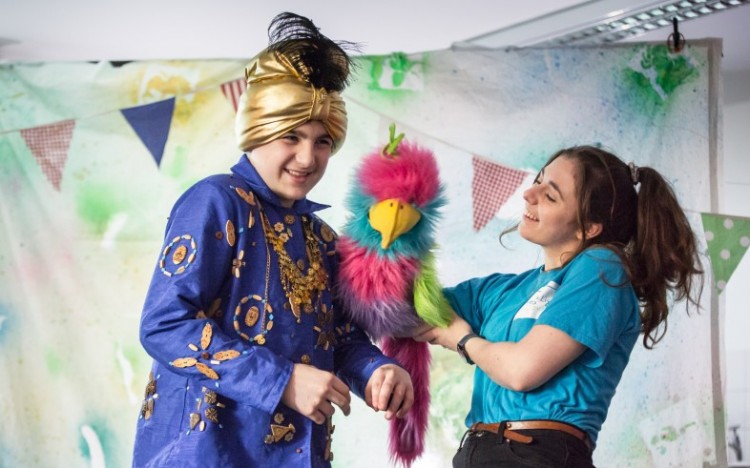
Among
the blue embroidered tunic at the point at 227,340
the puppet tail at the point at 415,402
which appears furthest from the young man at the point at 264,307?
the puppet tail at the point at 415,402

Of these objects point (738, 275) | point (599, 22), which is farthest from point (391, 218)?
point (738, 275)

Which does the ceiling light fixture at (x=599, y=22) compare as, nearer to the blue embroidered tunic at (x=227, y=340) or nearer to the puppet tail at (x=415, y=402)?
the puppet tail at (x=415, y=402)

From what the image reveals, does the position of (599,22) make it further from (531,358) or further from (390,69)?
(531,358)

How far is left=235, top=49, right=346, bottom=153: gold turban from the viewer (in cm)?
157

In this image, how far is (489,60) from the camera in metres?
3.10

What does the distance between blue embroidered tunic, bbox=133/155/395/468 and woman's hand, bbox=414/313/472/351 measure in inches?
7.6

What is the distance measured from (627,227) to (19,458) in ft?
7.44

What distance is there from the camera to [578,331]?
1604 mm

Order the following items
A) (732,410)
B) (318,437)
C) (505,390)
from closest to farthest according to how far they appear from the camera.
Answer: (318,437)
(505,390)
(732,410)

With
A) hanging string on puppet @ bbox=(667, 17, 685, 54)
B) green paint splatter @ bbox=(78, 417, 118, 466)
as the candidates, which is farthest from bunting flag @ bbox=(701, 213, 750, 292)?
green paint splatter @ bbox=(78, 417, 118, 466)

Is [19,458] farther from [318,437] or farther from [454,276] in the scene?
[318,437]

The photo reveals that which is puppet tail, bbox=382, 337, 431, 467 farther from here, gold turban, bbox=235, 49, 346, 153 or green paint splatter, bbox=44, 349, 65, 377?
green paint splatter, bbox=44, 349, 65, 377

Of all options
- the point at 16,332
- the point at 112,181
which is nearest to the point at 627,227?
the point at 112,181

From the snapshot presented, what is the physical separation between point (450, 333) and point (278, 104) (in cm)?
56
